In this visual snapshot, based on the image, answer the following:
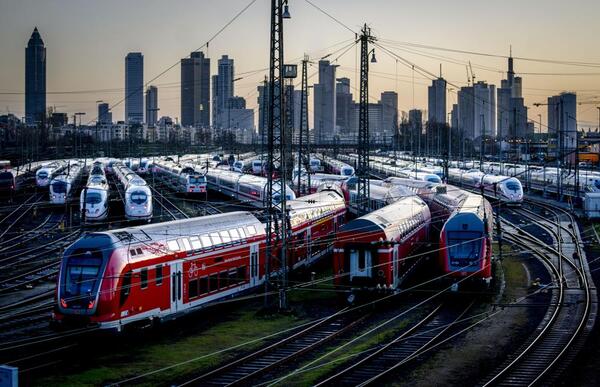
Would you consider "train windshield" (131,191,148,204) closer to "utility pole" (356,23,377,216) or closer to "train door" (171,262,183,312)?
"utility pole" (356,23,377,216)

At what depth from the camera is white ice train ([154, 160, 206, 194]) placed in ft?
219

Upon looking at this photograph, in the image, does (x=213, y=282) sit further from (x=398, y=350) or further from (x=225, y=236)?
(x=398, y=350)

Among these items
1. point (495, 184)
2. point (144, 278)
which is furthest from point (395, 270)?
point (495, 184)

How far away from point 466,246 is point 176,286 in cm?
1090

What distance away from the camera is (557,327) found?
2314 cm

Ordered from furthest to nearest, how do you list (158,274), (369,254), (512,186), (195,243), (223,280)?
(512,186)
(369,254)
(223,280)
(195,243)
(158,274)

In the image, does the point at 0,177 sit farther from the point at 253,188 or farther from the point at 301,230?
the point at 301,230

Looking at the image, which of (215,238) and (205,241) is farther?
(215,238)

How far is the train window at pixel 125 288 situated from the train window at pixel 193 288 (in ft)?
10.3

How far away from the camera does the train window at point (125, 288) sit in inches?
804

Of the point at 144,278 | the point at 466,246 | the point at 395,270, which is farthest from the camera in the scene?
the point at 466,246

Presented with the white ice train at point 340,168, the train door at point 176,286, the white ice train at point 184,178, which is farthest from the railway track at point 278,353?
the white ice train at point 340,168

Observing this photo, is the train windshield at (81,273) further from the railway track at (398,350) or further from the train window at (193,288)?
the railway track at (398,350)

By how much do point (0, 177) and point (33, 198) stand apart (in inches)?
141
